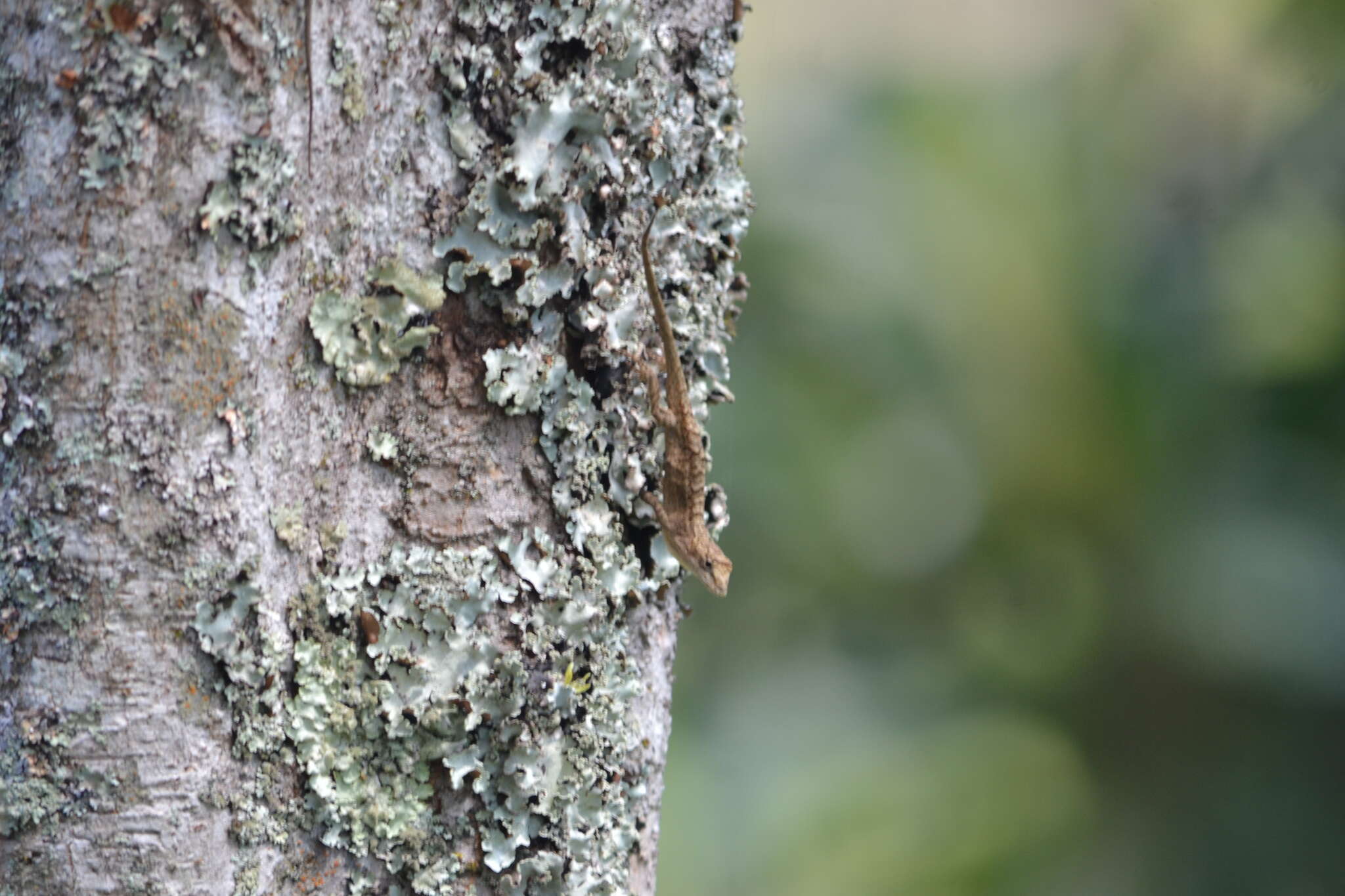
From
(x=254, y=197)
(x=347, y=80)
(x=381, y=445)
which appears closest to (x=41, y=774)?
(x=381, y=445)

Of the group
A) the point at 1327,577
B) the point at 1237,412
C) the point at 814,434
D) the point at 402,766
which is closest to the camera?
the point at 402,766

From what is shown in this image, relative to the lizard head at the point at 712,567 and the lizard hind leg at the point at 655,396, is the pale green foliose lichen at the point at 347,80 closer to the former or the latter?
the lizard hind leg at the point at 655,396

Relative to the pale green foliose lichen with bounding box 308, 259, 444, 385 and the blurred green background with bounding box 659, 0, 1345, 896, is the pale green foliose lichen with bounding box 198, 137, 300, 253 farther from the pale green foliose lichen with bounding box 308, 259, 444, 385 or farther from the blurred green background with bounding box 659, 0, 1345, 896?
the blurred green background with bounding box 659, 0, 1345, 896

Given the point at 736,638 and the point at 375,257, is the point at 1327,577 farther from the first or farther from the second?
the point at 375,257

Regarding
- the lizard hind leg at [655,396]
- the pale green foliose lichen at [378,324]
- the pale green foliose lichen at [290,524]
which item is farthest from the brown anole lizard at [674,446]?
the pale green foliose lichen at [290,524]

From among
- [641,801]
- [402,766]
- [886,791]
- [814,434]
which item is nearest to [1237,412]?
[814,434]

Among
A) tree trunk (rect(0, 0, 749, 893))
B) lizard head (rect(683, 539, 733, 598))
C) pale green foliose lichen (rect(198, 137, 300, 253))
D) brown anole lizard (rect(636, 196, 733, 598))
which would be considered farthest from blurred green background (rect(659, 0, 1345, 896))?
pale green foliose lichen (rect(198, 137, 300, 253))

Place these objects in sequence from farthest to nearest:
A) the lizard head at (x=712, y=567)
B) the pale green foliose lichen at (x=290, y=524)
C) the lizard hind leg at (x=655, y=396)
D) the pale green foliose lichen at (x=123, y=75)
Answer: the lizard head at (x=712, y=567)
the lizard hind leg at (x=655, y=396)
the pale green foliose lichen at (x=290, y=524)
the pale green foliose lichen at (x=123, y=75)
